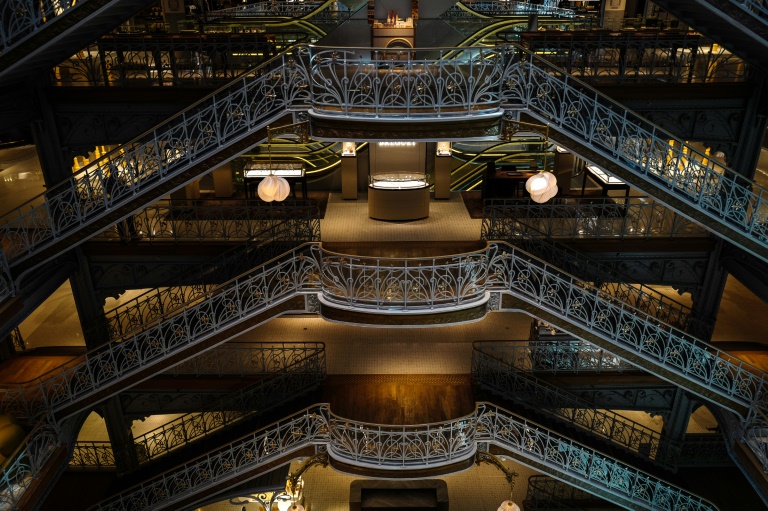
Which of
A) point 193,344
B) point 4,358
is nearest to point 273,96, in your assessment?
Result: point 193,344

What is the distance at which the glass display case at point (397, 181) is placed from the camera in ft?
45.3

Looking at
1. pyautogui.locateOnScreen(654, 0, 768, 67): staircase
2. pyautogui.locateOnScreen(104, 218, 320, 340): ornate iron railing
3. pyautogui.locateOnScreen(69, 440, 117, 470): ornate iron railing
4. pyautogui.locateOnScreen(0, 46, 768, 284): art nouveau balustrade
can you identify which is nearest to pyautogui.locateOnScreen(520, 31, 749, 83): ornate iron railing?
pyautogui.locateOnScreen(654, 0, 768, 67): staircase

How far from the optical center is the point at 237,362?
520 inches

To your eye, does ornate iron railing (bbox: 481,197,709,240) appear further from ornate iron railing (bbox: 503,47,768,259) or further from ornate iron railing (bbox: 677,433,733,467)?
ornate iron railing (bbox: 677,433,733,467)

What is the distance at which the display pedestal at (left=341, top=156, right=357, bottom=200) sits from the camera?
14651 millimetres

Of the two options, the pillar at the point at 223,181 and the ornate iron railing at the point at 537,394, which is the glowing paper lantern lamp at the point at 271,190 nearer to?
the ornate iron railing at the point at 537,394

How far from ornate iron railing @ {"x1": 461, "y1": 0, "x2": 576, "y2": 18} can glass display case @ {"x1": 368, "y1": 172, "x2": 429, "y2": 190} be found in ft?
22.1

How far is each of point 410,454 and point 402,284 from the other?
3.28 metres

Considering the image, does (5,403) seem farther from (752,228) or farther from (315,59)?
(752,228)

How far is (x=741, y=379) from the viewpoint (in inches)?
428

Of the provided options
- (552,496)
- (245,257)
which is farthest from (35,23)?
(552,496)

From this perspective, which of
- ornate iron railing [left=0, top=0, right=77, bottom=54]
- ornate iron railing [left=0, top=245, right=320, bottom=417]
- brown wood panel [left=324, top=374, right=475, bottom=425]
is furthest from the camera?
brown wood panel [left=324, top=374, right=475, bottom=425]

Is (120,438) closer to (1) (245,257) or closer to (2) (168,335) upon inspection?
(2) (168,335)

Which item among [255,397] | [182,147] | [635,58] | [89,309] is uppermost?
[635,58]
